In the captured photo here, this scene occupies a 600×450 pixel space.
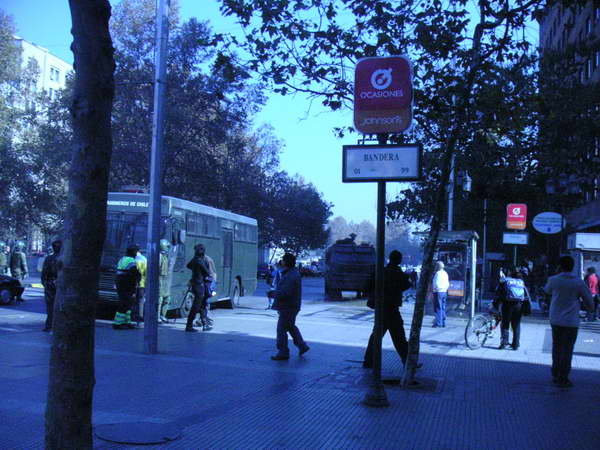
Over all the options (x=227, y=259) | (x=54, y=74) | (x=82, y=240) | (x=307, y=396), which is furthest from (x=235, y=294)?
(x=54, y=74)

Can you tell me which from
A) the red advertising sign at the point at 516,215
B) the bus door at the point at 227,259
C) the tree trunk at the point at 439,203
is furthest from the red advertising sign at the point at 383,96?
the red advertising sign at the point at 516,215

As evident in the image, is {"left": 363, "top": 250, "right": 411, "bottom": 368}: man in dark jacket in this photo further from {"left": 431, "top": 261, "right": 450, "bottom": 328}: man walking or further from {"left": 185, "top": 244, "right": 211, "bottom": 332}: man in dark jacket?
{"left": 431, "top": 261, "right": 450, "bottom": 328}: man walking

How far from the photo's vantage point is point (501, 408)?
748cm

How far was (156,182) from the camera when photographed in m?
11.0

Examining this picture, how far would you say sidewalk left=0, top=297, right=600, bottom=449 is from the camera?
5941 mm

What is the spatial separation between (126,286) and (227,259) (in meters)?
7.71

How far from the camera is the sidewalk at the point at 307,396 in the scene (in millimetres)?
5941

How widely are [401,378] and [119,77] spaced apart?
2804cm

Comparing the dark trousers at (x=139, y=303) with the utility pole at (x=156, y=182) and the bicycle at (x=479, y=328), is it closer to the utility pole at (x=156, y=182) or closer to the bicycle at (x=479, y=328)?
the utility pole at (x=156, y=182)

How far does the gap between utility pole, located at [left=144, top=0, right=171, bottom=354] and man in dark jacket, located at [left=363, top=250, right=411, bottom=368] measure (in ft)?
11.2

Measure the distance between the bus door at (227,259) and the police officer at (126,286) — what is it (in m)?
6.92

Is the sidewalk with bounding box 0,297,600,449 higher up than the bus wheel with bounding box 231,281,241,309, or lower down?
lower down

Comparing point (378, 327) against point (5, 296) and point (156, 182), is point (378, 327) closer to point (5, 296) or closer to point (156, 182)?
point (156, 182)

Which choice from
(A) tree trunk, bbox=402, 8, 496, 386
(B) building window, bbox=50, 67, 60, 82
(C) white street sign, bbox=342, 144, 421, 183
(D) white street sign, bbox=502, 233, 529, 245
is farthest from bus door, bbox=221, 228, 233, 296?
(B) building window, bbox=50, 67, 60, 82
